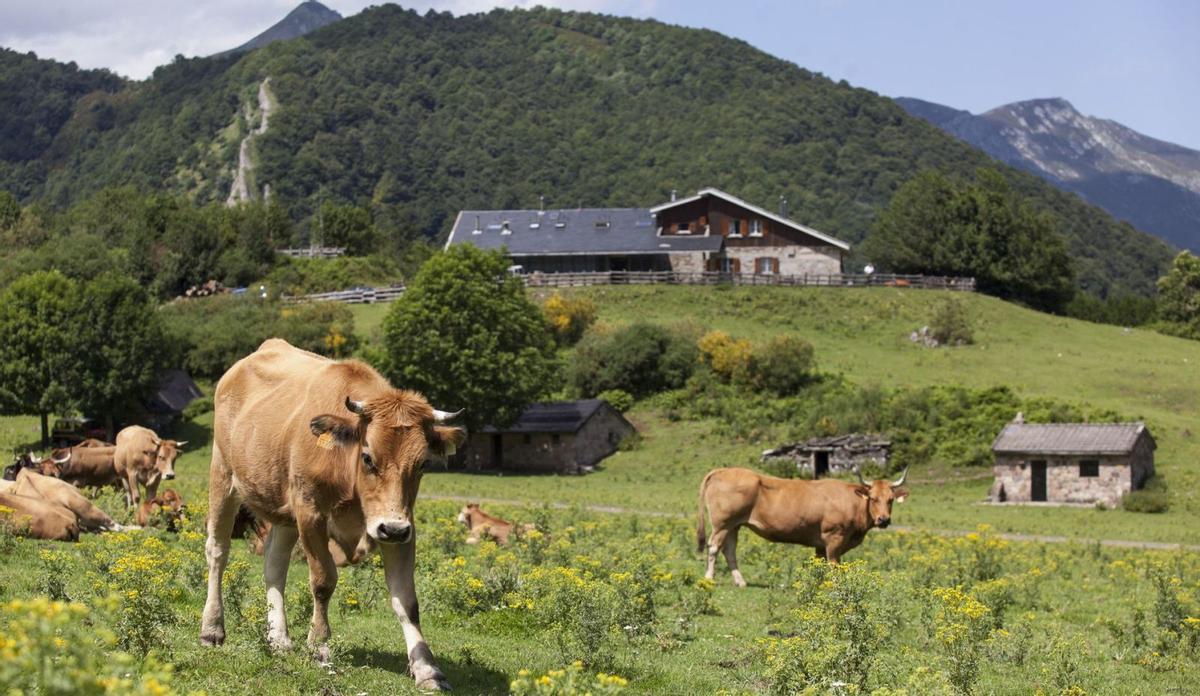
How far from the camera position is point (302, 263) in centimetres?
10281

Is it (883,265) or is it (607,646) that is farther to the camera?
(883,265)

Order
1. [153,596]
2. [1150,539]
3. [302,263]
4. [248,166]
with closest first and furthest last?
1. [153,596]
2. [1150,539]
3. [302,263]
4. [248,166]

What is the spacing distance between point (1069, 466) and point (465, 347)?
25081 mm

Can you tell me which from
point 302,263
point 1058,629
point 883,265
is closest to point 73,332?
point 302,263

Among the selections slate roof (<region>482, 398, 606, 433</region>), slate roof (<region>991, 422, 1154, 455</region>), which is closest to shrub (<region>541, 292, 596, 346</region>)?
slate roof (<region>482, 398, 606, 433</region>)

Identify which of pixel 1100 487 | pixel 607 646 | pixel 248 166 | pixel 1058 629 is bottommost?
pixel 1100 487

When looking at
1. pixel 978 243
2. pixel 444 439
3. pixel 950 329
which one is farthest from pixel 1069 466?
pixel 978 243

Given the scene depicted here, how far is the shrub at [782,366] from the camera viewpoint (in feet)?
215

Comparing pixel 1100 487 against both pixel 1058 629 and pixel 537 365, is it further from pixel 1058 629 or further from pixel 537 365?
pixel 1058 629

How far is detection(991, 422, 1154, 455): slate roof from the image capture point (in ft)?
161

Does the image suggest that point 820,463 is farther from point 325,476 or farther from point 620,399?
point 325,476

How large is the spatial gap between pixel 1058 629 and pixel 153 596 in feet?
36.7

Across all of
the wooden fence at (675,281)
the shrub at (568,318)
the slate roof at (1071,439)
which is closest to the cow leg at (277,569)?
the slate roof at (1071,439)

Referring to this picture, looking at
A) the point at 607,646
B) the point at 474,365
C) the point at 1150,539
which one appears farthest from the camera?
the point at 474,365
